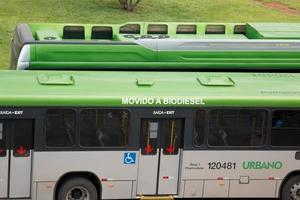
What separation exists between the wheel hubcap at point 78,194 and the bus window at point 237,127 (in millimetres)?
2500

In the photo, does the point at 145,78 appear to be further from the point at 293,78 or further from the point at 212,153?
the point at 293,78

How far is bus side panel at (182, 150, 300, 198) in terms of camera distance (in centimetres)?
1318

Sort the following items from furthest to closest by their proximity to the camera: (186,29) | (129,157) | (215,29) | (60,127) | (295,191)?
1. (215,29)
2. (186,29)
3. (295,191)
4. (129,157)
5. (60,127)

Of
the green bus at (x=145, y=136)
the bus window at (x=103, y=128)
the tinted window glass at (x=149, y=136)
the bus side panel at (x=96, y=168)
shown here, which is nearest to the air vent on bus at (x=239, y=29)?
the green bus at (x=145, y=136)

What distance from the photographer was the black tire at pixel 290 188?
13664 mm

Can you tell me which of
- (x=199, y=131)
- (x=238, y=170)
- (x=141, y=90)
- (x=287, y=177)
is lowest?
(x=287, y=177)

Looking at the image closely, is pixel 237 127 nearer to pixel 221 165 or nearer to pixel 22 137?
pixel 221 165

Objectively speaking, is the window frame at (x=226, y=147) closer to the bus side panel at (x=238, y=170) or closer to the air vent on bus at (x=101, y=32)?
the bus side panel at (x=238, y=170)

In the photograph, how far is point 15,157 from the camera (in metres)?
12.4

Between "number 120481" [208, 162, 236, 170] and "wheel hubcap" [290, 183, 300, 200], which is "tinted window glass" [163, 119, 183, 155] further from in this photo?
"wheel hubcap" [290, 183, 300, 200]

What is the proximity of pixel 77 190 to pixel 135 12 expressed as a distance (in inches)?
810

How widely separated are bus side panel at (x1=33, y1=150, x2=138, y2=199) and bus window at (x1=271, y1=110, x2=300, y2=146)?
2.74 meters

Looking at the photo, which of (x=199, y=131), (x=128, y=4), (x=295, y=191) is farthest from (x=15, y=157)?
(x=128, y=4)

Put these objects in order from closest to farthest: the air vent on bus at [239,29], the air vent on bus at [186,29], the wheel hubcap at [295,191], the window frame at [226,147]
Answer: the window frame at [226,147] < the wheel hubcap at [295,191] < the air vent on bus at [186,29] < the air vent on bus at [239,29]
